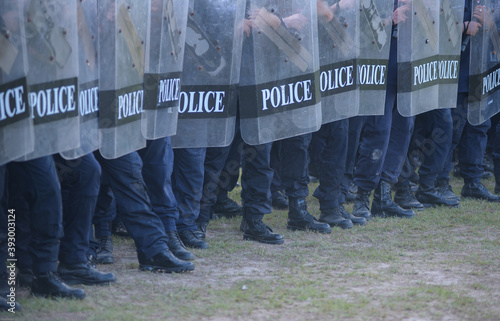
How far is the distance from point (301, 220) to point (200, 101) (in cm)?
143

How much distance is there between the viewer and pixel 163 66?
4797 millimetres

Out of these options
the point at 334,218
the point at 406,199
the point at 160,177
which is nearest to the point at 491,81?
the point at 406,199

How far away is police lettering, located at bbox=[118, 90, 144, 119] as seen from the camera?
4445 mm

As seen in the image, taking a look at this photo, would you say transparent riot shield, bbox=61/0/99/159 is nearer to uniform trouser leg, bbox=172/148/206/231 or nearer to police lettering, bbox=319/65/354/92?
uniform trouser leg, bbox=172/148/206/231

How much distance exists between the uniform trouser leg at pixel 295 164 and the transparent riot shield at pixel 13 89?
2.64 meters

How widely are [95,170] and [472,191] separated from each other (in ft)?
13.9

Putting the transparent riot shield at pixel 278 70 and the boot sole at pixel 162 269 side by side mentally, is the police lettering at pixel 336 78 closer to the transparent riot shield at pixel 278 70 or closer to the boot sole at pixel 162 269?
the transparent riot shield at pixel 278 70

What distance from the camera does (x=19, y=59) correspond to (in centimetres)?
365

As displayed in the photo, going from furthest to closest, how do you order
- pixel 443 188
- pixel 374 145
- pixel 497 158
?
pixel 497 158, pixel 443 188, pixel 374 145

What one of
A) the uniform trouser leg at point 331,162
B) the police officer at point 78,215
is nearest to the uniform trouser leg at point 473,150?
the uniform trouser leg at point 331,162

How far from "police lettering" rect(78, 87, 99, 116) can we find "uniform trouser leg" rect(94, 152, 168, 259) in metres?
0.38

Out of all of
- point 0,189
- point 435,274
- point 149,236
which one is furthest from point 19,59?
point 435,274

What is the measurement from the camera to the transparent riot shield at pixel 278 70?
5305mm

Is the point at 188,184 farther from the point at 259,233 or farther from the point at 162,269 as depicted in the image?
the point at 162,269
